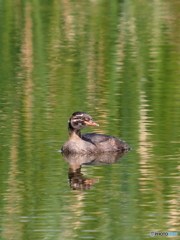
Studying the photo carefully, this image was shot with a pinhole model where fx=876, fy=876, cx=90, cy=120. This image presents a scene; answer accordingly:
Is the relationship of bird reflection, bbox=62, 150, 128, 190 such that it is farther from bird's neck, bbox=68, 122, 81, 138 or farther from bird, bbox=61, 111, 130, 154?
bird's neck, bbox=68, 122, 81, 138

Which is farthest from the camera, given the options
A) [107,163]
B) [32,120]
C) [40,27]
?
[40,27]

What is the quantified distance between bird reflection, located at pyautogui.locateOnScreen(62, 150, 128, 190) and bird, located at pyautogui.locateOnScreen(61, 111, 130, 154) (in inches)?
3.7

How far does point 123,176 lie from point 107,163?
46.8 inches

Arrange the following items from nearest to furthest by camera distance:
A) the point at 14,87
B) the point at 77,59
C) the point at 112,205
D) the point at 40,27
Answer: the point at 112,205
the point at 14,87
the point at 77,59
the point at 40,27

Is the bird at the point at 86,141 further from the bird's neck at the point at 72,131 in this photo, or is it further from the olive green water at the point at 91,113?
the olive green water at the point at 91,113

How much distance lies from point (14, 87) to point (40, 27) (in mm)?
8830

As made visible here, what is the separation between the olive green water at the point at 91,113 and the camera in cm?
1030

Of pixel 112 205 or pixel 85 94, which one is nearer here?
pixel 112 205

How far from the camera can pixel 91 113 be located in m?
16.2

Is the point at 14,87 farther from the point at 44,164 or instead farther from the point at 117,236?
the point at 117,236

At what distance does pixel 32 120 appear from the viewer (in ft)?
51.5

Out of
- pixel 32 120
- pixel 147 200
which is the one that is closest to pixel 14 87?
pixel 32 120

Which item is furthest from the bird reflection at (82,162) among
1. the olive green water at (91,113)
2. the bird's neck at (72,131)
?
the bird's neck at (72,131)

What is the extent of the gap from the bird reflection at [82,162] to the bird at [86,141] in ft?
0.31
